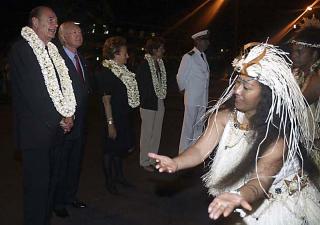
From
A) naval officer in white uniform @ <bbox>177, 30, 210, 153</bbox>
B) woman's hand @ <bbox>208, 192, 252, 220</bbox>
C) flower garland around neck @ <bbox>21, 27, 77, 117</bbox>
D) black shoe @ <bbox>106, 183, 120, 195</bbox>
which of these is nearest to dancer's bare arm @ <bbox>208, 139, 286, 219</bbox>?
woman's hand @ <bbox>208, 192, 252, 220</bbox>

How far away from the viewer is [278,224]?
336 cm

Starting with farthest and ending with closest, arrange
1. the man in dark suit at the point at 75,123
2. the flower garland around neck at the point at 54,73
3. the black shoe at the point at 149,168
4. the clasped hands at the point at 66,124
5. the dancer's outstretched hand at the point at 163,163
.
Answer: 1. the black shoe at the point at 149,168
2. the man in dark suit at the point at 75,123
3. the clasped hands at the point at 66,124
4. the flower garland around neck at the point at 54,73
5. the dancer's outstretched hand at the point at 163,163

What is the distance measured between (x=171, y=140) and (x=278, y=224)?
733 centimetres

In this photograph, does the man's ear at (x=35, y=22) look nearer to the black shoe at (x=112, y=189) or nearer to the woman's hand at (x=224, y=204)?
the black shoe at (x=112, y=189)

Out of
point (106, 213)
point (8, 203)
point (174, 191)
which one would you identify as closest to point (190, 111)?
point (174, 191)

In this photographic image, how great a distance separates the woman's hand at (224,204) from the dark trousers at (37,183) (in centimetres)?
232

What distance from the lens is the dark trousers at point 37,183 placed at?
15.0ft

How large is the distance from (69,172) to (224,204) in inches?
131

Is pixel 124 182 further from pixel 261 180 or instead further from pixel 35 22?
pixel 261 180

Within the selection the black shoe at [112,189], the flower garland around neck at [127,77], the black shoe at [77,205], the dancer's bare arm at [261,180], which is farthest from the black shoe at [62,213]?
the dancer's bare arm at [261,180]

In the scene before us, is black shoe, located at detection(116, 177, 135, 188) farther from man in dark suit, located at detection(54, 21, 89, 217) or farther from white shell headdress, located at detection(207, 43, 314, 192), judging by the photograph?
white shell headdress, located at detection(207, 43, 314, 192)

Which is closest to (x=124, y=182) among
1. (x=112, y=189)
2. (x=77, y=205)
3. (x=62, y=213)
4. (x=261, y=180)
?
(x=112, y=189)

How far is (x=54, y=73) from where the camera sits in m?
4.77

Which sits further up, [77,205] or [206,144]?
[206,144]
